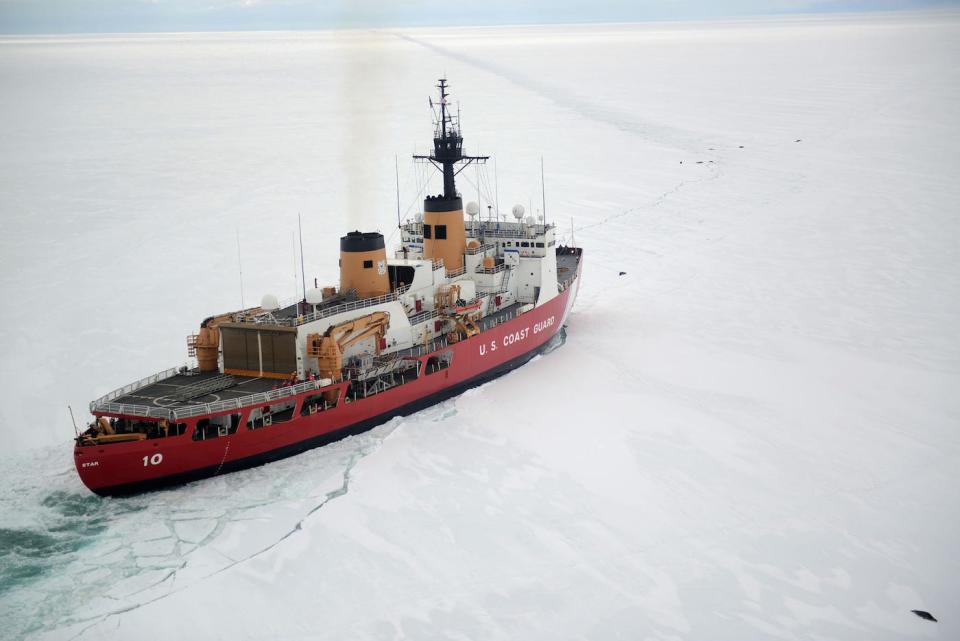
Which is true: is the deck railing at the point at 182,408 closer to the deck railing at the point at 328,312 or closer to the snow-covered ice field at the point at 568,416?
the snow-covered ice field at the point at 568,416

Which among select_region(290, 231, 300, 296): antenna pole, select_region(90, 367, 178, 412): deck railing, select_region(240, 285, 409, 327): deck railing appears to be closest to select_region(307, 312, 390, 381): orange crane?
select_region(240, 285, 409, 327): deck railing

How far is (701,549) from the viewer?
39.1 ft

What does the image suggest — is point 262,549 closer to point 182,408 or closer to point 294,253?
point 182,408

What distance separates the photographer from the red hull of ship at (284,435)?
44.1 feet

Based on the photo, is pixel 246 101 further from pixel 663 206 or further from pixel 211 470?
pixel 211 470

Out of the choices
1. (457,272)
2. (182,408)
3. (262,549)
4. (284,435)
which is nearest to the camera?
(262,549)

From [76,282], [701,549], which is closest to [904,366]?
[701,549]

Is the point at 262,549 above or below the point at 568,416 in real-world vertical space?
below

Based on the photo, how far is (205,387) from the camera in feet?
50.3

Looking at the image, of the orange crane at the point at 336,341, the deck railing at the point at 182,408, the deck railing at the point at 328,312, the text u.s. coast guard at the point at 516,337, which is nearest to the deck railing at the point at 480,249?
the text u.s. coast guard at the point at 516,337

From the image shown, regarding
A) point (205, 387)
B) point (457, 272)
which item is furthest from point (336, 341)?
point (457, 272)

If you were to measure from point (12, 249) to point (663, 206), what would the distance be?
22300mm

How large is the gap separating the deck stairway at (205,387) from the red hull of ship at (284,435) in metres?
1.11

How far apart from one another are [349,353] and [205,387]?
112 inches
